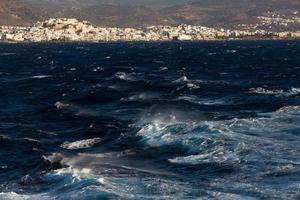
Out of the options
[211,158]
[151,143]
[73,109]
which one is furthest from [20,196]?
[73,109]

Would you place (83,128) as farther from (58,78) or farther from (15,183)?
(58,78)

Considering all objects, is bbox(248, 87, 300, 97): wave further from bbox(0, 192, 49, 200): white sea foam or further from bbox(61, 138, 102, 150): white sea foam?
bbox(0, 192, 49, 200): white sea foam

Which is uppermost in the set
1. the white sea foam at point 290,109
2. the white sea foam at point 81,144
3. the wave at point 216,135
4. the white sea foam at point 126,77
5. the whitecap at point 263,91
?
the wave at point 216,135

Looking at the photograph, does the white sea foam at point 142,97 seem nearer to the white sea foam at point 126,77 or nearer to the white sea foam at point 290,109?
the white sea foam at point 290,109

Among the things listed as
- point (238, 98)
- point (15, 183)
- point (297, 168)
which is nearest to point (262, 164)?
point (297, 168)

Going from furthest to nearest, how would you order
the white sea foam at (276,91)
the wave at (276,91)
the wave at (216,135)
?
the white sea foam at (276,91) → the wave at (276,91) → the wave at (216,135)

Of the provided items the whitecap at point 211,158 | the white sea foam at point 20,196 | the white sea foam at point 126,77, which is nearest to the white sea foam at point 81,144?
the whitecap at point 211,158

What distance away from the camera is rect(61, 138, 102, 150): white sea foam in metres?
45.8

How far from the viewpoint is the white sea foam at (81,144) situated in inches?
1805

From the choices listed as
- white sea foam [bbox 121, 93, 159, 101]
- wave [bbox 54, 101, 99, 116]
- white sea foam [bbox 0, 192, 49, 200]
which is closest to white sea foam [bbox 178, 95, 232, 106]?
white sea foam [bbox 121, 93, 159, 101]

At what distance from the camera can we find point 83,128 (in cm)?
5372

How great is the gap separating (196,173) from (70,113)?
2833 cm

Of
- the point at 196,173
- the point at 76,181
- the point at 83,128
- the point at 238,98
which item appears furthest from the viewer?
the point at 238,98

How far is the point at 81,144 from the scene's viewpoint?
46.8 meters
